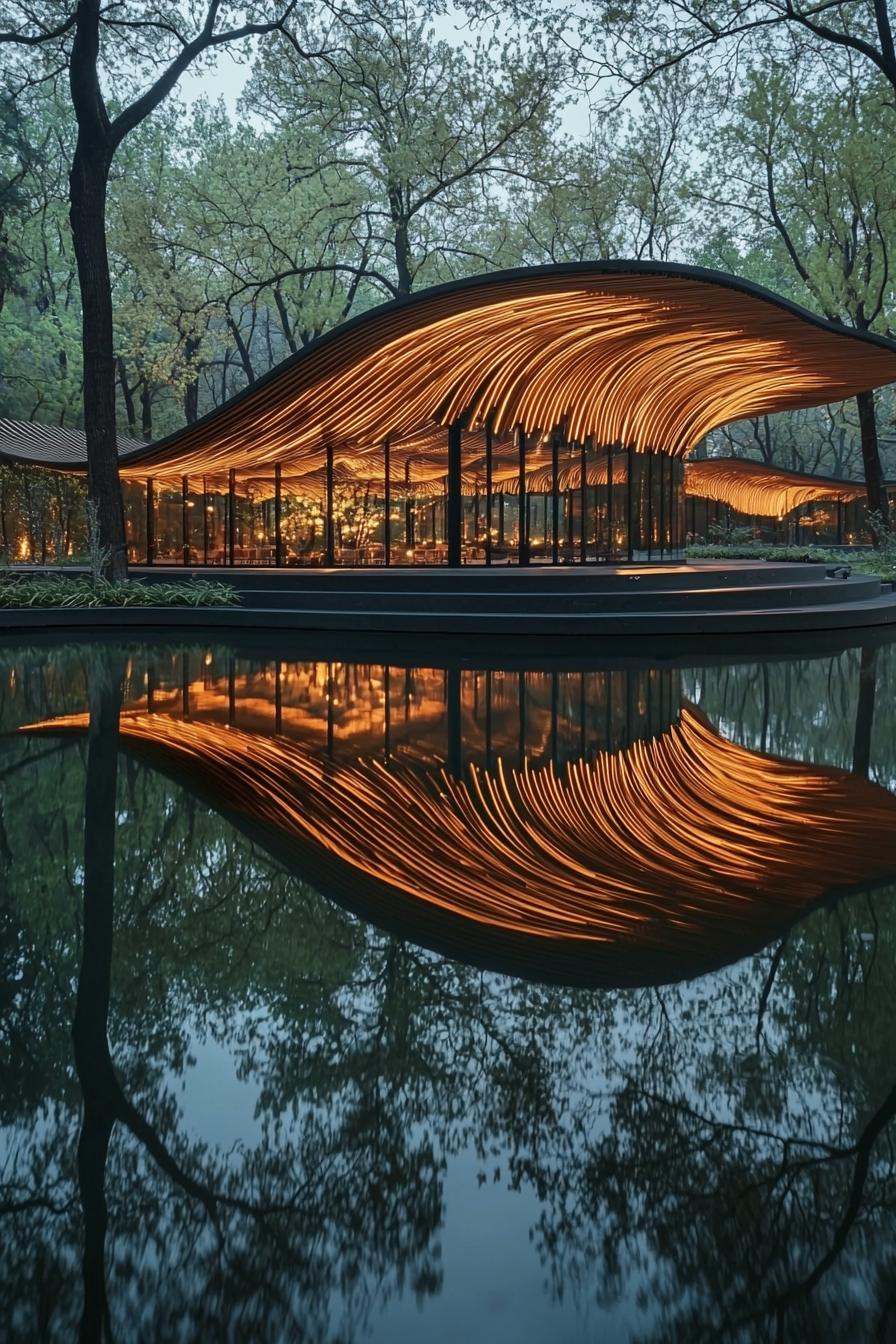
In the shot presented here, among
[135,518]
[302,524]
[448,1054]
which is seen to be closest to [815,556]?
[302,524]

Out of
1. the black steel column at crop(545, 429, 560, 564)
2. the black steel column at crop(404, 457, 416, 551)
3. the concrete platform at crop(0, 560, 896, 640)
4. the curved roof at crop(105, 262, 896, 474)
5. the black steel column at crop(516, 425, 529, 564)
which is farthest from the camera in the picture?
the black steel column at crop(404, 457, 416, 551)

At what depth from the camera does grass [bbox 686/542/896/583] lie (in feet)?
96.6

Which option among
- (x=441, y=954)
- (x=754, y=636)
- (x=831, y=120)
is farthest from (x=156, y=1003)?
(x=831, y=120)

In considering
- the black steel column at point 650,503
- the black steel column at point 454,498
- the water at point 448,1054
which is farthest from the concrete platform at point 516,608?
the water at point 448,1054

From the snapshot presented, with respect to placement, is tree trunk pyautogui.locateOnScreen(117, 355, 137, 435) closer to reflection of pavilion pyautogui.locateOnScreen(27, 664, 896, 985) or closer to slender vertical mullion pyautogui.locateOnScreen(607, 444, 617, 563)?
slender vertical mullion pyautogui.locateOnScreen(607, 444, 617, 563)

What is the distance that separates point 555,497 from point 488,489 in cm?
193

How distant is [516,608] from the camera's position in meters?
18.2

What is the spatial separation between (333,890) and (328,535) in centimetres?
2237

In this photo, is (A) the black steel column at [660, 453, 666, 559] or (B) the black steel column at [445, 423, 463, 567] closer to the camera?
(B) the black steel column at [445, 423, 463, 567]

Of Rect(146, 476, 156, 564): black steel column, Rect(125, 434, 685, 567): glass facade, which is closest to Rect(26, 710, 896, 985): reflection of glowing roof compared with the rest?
Rect(125, 434, 685, 567): glass facade

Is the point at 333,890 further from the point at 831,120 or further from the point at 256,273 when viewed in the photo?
the point at 256,273

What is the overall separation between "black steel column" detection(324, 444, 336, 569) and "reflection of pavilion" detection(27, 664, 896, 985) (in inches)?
615

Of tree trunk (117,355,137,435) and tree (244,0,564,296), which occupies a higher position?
tree (244,0,564,296)

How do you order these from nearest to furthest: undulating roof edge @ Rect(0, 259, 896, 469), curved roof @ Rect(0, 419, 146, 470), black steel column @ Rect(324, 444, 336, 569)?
undulating roof edge @ Rect(0, 259, 896, 469) → black steel column @ Rect(324, 444, 336, 569) → curved roof @ Rect(0, 419, 146, 470)
